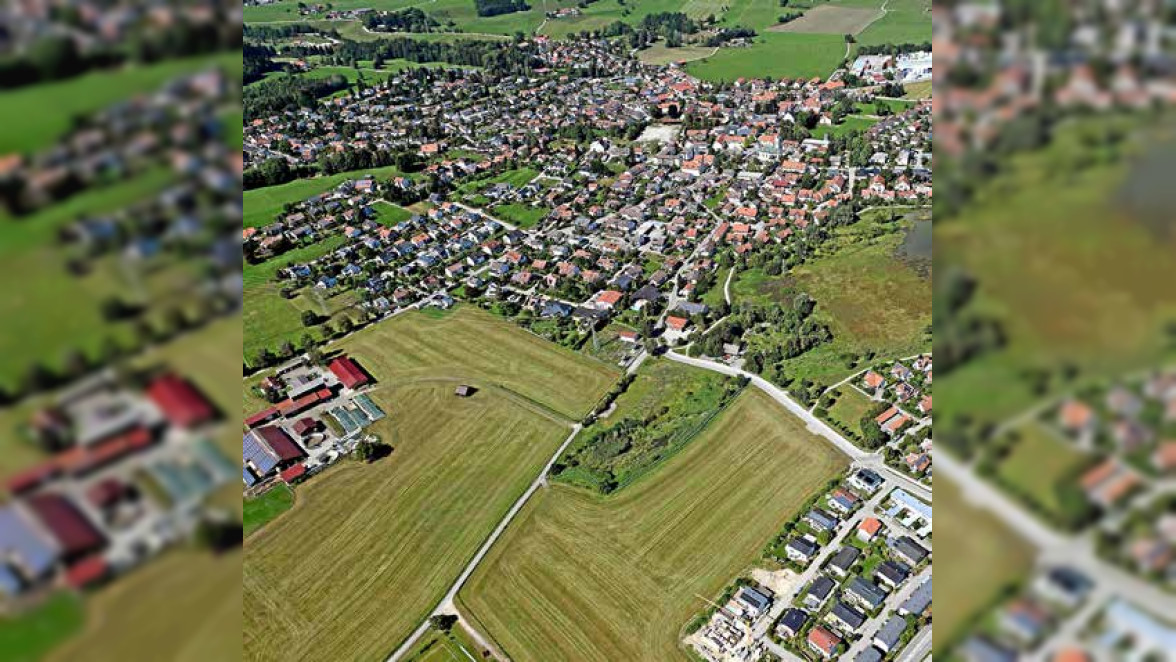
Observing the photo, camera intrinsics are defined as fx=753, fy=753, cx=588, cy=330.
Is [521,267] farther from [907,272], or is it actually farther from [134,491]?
[134,491]

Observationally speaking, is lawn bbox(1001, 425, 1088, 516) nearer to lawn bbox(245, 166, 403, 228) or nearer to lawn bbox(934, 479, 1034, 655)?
lawn bbox(934, 479, 1034, 655)

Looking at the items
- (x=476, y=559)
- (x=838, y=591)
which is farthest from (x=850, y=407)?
(x=476, y=559)

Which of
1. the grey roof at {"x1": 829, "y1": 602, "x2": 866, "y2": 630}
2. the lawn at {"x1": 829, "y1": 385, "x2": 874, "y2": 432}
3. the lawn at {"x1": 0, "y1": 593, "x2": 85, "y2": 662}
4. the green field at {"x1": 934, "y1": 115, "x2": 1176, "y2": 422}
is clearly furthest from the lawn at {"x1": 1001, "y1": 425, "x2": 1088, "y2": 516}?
the lawn at {"x1": 829, "y1": 385, "x2": 874, "y2": 432}

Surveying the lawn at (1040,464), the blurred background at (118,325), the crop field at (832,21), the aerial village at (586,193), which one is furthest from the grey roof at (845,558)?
the crop field at (832,21)

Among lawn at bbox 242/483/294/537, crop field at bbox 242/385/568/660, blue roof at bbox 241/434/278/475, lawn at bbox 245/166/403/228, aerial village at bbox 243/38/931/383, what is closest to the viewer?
crop field at bbox 242/385/568/660

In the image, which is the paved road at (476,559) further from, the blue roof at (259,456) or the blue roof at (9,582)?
the blue roof at (9,582)

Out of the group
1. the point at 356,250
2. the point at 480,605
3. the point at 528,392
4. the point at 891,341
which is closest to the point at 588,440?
the point at 528,392

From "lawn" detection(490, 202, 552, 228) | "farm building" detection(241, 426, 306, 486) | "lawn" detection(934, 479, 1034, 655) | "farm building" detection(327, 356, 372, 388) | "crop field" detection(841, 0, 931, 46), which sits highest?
"lawn" detection(934, 479, 1034, 655)
